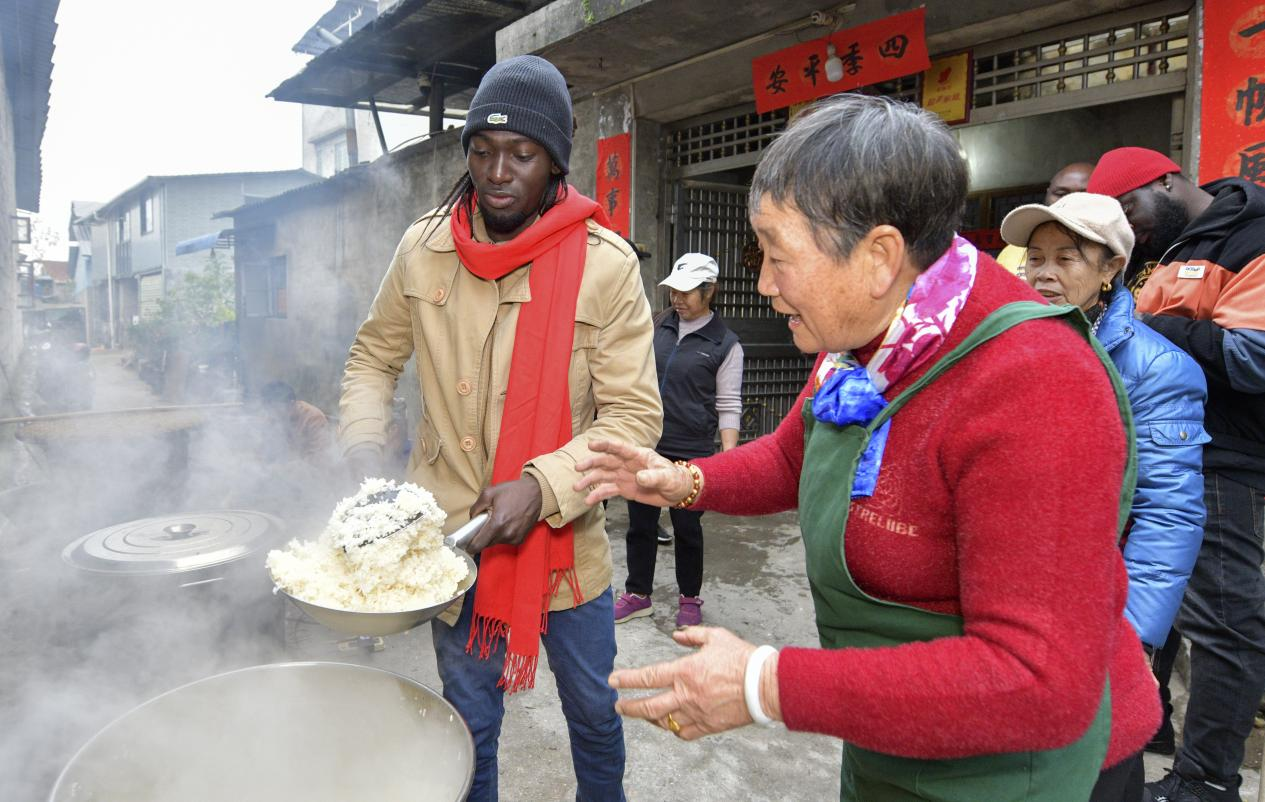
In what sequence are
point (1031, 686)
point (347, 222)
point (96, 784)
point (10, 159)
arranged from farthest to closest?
point (347, 222), point (10, 159), point (96, 784), point (1031, 686)

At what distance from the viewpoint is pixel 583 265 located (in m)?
2.26

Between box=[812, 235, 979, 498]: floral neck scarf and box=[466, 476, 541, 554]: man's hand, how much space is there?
3.19ft

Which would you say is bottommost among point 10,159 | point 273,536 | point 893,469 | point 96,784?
point 96,784

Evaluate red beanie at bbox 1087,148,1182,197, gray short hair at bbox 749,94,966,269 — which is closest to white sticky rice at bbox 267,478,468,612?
gray short hair at bbox 749,94,966,269

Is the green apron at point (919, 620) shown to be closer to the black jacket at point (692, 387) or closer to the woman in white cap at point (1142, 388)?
the woman in white cap at point (1142, 388)

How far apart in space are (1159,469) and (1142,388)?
258mm

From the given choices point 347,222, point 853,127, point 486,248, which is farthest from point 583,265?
point 347,222

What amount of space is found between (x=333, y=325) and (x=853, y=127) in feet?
42.0

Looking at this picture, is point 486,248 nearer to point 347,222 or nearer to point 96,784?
point 96,784

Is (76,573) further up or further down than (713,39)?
further down

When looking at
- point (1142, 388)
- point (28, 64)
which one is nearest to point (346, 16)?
point (28, 64)

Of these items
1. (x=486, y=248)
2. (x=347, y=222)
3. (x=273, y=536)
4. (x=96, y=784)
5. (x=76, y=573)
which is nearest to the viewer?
(x=96, y=784)

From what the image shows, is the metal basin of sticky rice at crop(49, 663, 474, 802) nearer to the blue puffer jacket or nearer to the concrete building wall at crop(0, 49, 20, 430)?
the blue puffer jacket

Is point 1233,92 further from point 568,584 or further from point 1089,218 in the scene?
point 568,584
